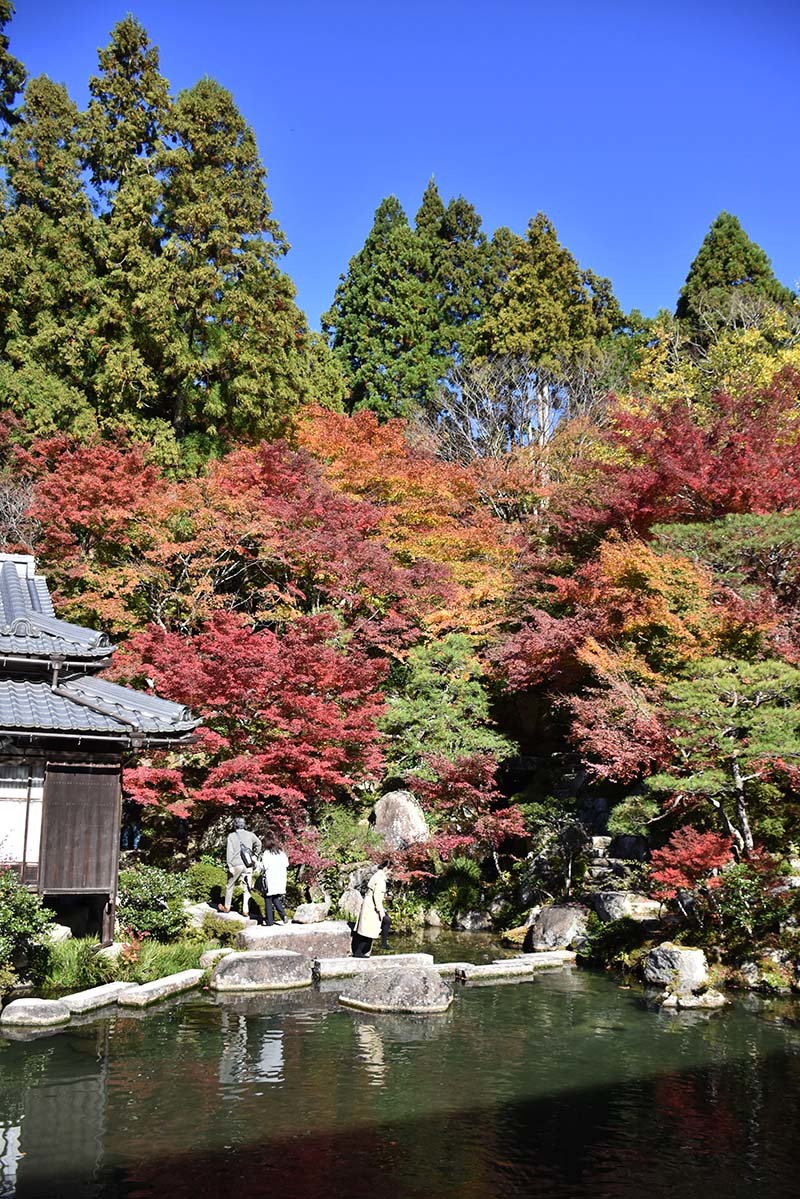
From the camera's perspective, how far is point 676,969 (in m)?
13.8

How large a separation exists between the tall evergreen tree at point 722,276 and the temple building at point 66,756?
27.6 metres

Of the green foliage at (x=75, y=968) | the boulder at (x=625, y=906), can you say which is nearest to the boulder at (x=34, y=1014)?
the green foliage at (x=75, y=968)

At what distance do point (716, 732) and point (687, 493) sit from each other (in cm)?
602

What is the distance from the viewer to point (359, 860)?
62.7 feet

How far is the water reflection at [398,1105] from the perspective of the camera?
6930 mm

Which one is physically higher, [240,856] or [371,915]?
[240,856]

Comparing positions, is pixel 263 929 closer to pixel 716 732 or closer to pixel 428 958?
pixel 428 958

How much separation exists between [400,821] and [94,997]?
9.25 m

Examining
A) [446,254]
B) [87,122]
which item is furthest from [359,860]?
[446,254]

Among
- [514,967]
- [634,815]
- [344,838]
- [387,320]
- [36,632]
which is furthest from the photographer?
[387,320]

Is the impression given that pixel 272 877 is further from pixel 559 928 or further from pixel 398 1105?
pixel 398 1105

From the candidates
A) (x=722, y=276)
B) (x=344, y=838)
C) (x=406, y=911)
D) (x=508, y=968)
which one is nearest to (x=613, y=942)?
(x=508, y=968)

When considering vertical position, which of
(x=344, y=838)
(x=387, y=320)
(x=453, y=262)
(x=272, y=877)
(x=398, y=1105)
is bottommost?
(x=398, y=1105)

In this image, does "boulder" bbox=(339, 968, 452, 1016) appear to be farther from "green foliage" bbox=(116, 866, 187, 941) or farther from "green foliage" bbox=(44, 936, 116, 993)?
"green foliage" bbox=(116, 866, 187, 941)
